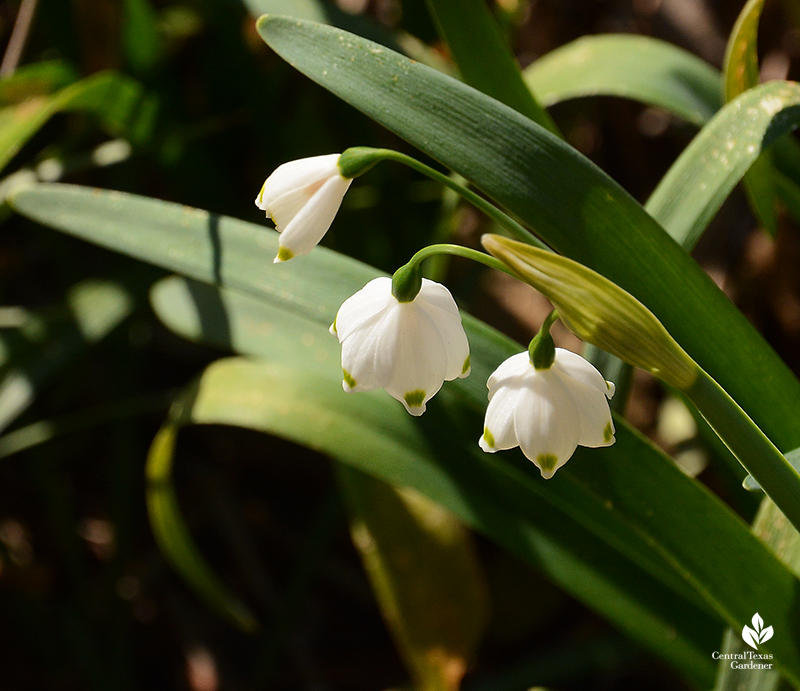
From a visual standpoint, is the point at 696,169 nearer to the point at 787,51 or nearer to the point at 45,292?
the point at 787,51

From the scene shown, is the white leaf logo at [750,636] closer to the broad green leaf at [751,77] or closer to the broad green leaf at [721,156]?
the broad green leaf at [721,156]

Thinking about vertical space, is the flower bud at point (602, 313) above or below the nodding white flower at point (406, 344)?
above

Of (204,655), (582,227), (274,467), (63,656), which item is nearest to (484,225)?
(274,467)

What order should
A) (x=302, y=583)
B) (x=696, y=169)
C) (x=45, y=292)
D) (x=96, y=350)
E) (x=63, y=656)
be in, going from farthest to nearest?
(x=45, y=292)
(x=96, y=350)
(x=63, y=656)
(x=302, y=583)
(x=696, y=169)

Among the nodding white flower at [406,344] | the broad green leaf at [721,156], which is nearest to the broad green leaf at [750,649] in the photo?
the broad green leaf at [721,156]

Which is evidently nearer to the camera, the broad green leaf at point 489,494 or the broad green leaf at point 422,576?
the broad green leaf at point 489,494

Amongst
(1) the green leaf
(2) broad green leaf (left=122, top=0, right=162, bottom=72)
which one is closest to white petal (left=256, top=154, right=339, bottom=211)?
(1) the green leaf

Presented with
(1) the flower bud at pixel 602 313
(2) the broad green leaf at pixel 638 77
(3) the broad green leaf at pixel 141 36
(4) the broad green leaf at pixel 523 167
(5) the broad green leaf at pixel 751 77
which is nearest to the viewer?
(1) the flower bud at pixel 602 313
